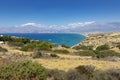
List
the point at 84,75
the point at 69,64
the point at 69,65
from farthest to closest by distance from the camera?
the point at 69,64 → the point at 69,65 → the point at 84,75

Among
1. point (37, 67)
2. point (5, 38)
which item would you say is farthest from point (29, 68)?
point (5, 38)

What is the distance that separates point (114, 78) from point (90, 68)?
182 centimetres

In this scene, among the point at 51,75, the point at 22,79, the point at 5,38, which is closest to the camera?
the point at 22,79

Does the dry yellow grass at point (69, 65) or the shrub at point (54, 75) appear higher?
the shrub at point (54, 75)

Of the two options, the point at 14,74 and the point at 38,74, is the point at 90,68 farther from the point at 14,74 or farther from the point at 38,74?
the point at 14,74

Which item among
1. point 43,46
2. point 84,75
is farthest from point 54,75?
point 43,46

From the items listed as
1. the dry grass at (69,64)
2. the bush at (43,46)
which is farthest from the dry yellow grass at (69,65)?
the bush at (43,46)

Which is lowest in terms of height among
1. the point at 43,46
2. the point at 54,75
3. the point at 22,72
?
the point at 43,46

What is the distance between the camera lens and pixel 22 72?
456 inches

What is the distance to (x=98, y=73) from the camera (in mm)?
13719

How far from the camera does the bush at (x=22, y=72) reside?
11.4 meters

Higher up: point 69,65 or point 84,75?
point 84,75

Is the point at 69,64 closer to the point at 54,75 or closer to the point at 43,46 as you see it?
the point at 54,75

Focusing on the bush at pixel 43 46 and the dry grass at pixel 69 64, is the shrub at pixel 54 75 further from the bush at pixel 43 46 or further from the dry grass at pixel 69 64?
the bush at pixel 43 46
